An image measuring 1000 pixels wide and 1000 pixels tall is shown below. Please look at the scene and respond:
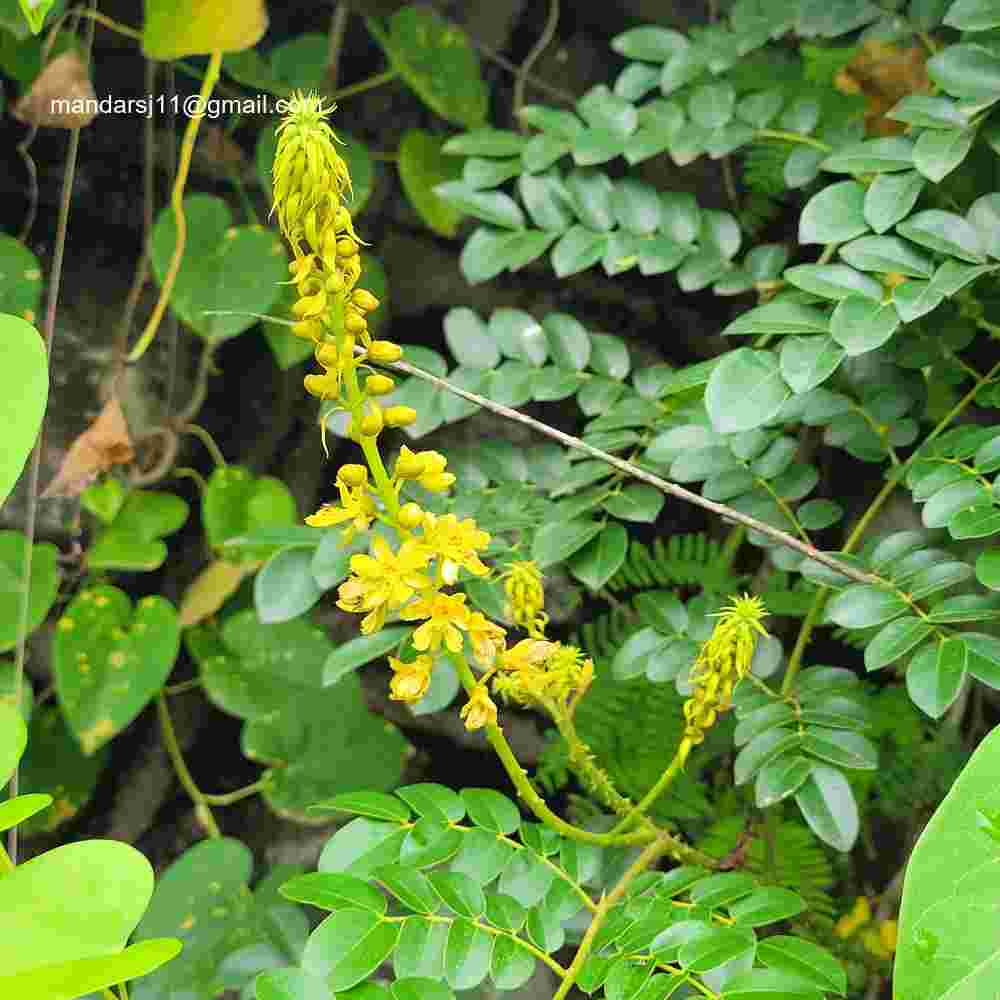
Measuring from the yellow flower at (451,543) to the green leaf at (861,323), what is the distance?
A: 0.42 metres

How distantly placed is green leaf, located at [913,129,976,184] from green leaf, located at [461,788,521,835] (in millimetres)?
660

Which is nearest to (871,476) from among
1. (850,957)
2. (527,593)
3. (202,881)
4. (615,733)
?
(615,733)

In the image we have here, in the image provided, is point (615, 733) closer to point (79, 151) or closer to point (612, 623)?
point (612, 623)

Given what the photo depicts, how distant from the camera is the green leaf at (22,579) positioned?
1554mm

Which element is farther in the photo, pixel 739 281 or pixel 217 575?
pixel 217 575

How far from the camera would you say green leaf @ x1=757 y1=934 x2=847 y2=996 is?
848mm

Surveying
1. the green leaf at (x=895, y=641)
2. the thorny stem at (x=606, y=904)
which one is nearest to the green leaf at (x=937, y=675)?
the green leaf at (x=895, y=641)

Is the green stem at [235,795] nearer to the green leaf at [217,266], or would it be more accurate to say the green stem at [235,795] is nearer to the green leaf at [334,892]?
the green leaf at [217,266]

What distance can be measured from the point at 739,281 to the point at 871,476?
0.41 metres

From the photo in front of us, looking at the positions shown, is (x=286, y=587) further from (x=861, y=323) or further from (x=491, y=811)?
(x=861, y=323)

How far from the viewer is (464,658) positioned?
32.1 inches

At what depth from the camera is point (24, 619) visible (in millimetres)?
1512

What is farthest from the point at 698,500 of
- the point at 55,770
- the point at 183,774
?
the point at 55,770

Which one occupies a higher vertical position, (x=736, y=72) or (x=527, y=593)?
(x=736, y=72)
